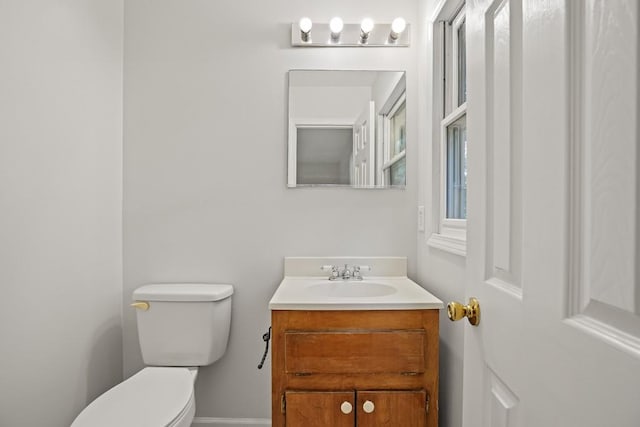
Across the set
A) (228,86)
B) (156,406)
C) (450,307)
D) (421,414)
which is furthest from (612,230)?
(228,86)

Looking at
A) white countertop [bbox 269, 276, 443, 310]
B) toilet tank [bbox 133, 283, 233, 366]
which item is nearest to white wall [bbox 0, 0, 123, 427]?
toilet tank [bbox 133, 283, 233, 366]

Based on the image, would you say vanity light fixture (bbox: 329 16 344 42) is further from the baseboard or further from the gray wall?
the baseboard

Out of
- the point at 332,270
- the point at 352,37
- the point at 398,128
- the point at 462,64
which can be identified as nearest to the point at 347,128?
the point at 398,128

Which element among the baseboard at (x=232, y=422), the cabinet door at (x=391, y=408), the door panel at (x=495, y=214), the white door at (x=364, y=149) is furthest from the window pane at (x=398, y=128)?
the baseboard at (x=232, y=422)

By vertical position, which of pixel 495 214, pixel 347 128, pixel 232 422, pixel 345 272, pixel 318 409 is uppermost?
pixel 347 128

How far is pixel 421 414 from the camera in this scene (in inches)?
49.3

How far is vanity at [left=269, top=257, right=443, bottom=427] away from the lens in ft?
4.08

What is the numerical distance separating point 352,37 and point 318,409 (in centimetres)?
169

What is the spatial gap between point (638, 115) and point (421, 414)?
1.20 m

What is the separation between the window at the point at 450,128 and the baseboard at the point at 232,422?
1234 millimetres

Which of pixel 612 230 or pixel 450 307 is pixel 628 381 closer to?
pixel 612 230

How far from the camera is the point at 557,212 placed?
0.50 metres

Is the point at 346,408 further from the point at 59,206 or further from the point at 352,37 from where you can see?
the point at 352,37

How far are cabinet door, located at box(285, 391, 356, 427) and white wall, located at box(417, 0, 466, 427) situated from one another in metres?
0.41
